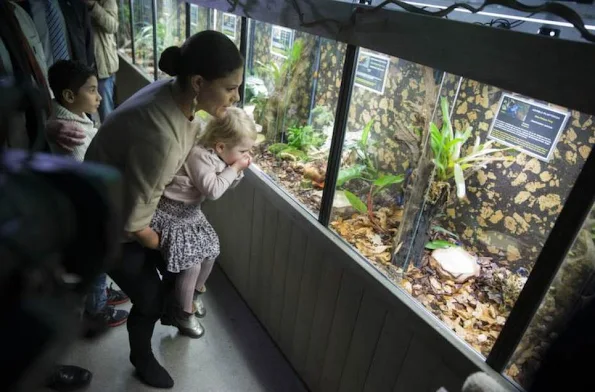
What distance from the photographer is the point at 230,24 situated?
87.0 inches

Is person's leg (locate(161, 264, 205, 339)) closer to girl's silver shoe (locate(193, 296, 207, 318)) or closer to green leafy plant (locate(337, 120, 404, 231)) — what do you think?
girl's silver shoe (locate(193, 296, 207, 318))

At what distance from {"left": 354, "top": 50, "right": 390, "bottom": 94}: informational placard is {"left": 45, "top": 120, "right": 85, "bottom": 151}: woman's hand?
1159 mm

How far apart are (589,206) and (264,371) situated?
1685mm

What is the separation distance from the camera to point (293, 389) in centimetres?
190

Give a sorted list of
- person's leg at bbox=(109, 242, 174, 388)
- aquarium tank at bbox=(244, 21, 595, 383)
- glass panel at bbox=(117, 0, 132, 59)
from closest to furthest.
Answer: aquarium tank at bbox=(244, 21, 595, 383) < person's leg at bbox=(109, 242, 174, 388) < glass panel at bbox=(117, 0, 132, 59)

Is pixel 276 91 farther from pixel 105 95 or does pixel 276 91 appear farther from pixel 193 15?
pixel 105 95

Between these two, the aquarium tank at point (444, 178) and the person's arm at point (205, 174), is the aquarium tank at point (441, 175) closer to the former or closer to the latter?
the aquarium tank at point (444, 178)

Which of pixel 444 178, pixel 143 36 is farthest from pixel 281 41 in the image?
pixel 143 36

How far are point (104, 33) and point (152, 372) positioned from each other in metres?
2.98

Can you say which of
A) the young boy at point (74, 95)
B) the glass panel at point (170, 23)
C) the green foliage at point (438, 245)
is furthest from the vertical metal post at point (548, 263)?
the glass panel at point (170, 23)

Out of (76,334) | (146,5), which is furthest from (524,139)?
(146,5)

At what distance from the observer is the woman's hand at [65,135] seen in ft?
4.85

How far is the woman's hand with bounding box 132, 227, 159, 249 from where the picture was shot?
1400 millimetres

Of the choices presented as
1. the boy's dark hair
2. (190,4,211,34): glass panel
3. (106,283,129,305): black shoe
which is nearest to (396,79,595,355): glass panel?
the boy's dark hair
